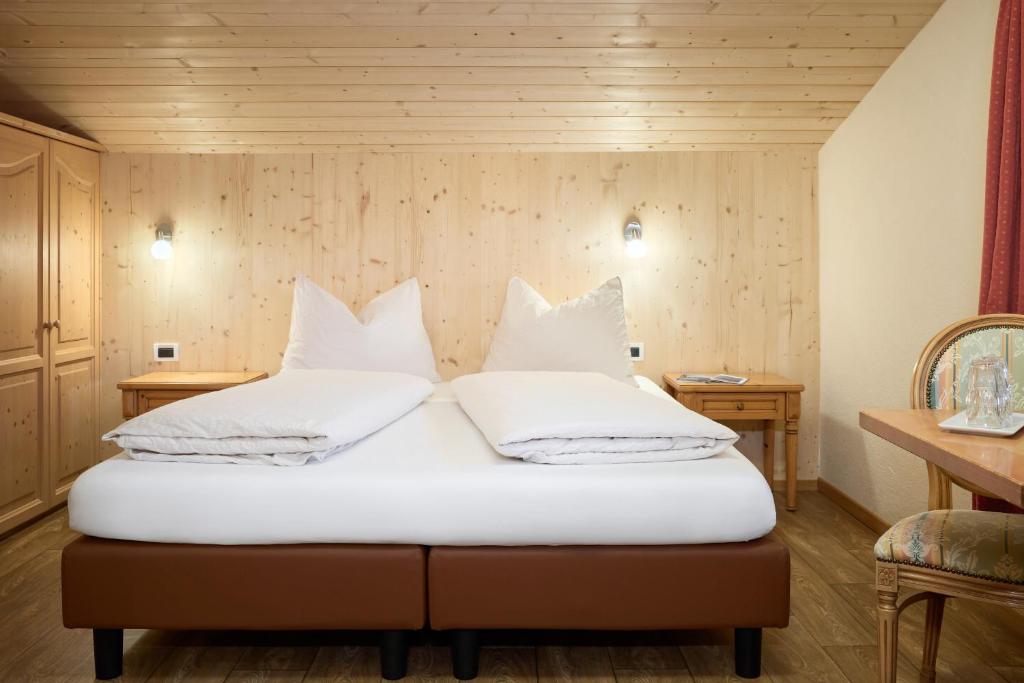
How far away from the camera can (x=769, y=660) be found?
2.21 metres

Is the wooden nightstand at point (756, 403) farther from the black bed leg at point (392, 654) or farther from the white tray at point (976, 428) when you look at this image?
the black bed leg at point (392, 654)

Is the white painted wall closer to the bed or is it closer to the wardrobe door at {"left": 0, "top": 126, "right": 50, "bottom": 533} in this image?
the bed

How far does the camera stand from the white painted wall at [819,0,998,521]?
2834mm

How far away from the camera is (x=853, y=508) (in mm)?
3670

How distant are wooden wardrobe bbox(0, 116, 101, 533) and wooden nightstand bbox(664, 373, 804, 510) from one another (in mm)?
2925

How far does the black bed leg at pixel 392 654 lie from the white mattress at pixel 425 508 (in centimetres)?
28

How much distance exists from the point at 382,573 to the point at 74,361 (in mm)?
2580

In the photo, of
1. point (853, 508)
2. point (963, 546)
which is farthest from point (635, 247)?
point (963, 546)

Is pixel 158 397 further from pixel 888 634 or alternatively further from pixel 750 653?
pixel 888 634

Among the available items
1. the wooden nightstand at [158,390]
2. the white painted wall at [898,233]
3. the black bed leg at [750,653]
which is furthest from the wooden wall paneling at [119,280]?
the white painted wall at [898,233]

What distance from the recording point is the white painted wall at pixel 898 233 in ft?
9.30

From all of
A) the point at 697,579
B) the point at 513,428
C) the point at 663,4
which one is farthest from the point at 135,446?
the point at 663,4

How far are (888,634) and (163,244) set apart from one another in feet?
12.0

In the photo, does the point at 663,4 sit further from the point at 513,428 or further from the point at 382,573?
the point at 382,573
